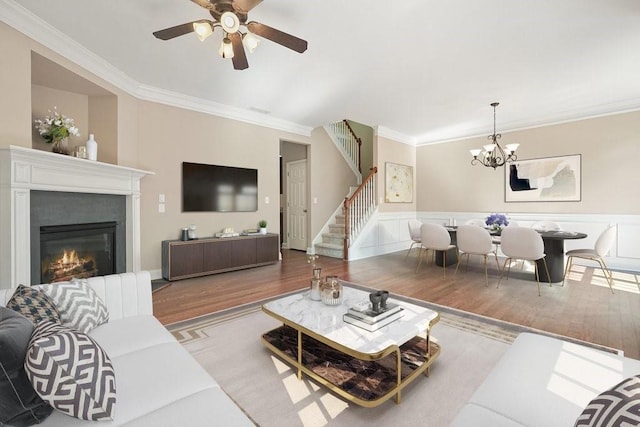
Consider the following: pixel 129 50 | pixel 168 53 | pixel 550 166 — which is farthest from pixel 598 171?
pixel 129 50

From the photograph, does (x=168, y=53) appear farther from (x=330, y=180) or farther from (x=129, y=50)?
(x=330, y=180)

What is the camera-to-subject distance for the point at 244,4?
2.12m

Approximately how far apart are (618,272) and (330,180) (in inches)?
214

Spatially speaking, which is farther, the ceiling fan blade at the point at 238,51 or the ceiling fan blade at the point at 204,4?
the ceiling fan blade at the point at 238,51

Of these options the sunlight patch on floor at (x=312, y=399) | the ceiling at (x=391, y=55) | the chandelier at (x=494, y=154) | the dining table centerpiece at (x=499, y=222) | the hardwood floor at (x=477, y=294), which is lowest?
the sunlight patch on floor at (x=312, y=399)

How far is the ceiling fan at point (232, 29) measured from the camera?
216cm

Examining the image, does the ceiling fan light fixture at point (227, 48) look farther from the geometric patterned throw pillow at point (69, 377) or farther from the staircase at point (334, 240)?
the staircase at point (334, 240)

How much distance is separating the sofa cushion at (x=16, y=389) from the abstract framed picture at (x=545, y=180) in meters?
7.25

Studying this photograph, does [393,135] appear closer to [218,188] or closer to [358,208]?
[358,208]

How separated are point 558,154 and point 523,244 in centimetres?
302

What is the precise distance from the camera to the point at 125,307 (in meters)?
1.98

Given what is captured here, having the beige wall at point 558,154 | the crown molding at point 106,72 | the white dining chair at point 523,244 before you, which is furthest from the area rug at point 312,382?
the beige wall at point 558,154

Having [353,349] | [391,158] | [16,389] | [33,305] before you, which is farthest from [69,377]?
[391,158]

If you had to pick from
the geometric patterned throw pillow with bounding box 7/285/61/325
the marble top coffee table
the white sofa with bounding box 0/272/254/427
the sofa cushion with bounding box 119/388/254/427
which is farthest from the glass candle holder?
the geometric patterned throw pillow with bounding box 7/285/61/325
